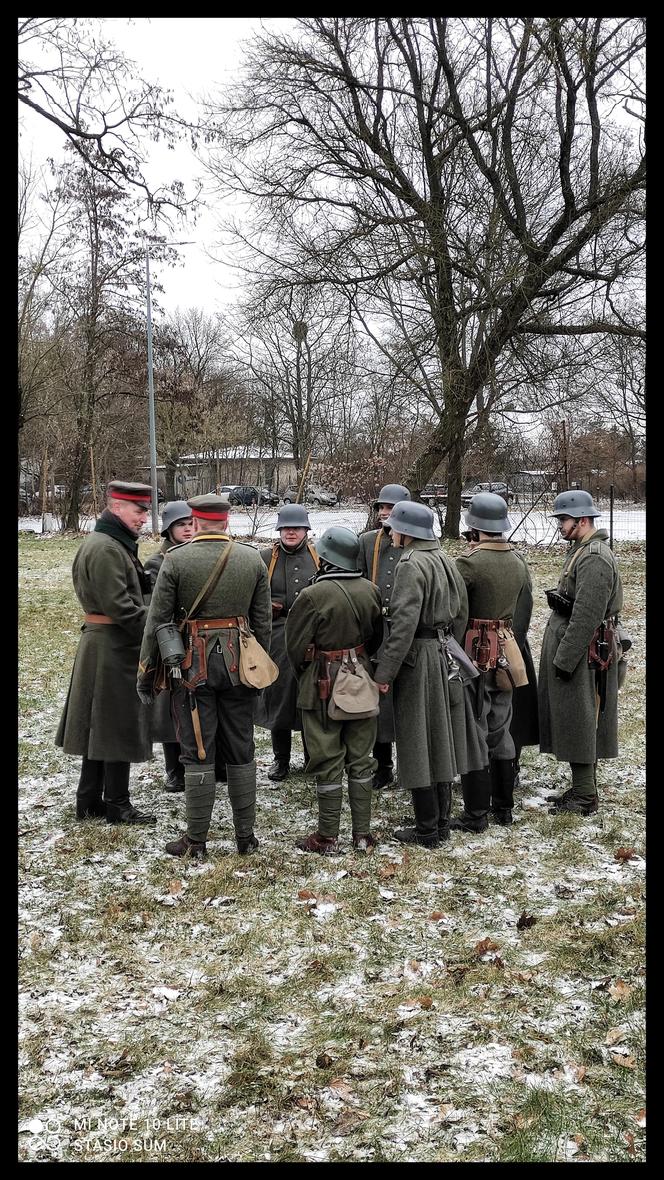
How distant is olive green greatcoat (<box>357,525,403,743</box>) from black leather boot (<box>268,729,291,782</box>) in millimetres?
850

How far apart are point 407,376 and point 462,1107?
11077 mm

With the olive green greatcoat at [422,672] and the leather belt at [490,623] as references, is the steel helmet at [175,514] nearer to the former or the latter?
the olive green greatcoat at [422,672]

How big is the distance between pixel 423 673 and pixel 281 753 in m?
1.86

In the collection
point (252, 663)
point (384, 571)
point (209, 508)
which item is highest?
point (209, 508)

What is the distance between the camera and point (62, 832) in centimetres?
532

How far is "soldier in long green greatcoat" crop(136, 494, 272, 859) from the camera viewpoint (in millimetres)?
4727

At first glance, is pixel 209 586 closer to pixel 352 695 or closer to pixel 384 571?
pixel 352 695

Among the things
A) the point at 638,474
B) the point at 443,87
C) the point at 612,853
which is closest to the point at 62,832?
the point at 612,853

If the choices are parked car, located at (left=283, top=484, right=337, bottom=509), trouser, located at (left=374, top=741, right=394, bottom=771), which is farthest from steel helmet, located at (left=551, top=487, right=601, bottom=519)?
parked car, located at (left=283, top=484, right=337, bottom=509)

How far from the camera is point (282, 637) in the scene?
20.3ft

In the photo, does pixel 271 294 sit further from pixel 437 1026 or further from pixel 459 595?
pixel 437 1026

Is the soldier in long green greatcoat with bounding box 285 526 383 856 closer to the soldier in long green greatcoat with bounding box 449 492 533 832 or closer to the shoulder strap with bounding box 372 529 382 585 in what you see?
the soldier in long green greatcoat with bounding box 449 492 533 832

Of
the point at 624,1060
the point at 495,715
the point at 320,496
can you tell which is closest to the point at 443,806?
the point at 495,715

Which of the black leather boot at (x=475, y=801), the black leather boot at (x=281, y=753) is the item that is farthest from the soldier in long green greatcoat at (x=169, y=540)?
the black leather boot at (x=475, y=801)
